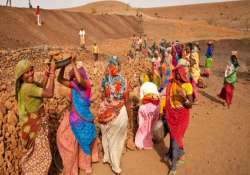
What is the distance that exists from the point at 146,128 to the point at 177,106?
4.35ft

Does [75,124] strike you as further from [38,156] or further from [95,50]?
[95,50]

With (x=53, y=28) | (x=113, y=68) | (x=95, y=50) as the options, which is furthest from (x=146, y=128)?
(x=53, y=28)

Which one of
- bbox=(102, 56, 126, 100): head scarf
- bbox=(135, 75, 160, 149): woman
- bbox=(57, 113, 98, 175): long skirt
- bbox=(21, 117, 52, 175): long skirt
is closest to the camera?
bbox=(21, 117, 52, 175): long skirt

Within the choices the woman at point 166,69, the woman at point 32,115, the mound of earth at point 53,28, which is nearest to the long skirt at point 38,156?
the woman at point 32,115

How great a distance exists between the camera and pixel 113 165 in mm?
5453

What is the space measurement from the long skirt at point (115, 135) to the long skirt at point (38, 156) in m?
1.37

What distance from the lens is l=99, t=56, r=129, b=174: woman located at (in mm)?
5285

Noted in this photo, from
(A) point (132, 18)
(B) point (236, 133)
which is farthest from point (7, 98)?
(A) point (132, 18)

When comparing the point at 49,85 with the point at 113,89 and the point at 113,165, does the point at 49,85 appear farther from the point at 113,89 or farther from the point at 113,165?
the point at 113,165

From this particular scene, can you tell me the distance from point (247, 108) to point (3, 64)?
8.78 metres

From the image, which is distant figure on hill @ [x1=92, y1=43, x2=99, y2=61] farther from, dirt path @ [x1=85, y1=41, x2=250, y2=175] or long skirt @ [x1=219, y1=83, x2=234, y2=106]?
long skirt @ [x1=219, y1=83, x2=234, y2=106]

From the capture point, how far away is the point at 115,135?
5324 mm

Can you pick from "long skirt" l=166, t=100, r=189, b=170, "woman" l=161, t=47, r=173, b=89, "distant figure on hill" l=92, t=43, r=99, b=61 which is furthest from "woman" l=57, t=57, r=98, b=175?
"distant figure on hill" l=92, t=43, r=99, b=61

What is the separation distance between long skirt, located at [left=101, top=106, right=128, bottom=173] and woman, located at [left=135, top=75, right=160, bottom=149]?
1018 millimetres
